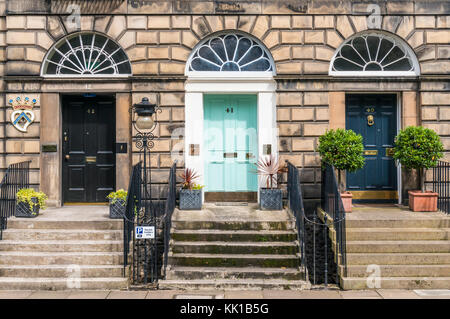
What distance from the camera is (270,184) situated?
939 centimetres

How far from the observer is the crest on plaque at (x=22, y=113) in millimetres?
9398

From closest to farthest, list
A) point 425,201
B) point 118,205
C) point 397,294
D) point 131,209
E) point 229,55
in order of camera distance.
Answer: point 397,294 → point 131,209 → point 118,205 → point 425,201 → point 229,55

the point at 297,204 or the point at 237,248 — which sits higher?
the point at 297,204

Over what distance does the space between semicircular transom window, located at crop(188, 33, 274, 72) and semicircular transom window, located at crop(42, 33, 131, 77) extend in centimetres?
169

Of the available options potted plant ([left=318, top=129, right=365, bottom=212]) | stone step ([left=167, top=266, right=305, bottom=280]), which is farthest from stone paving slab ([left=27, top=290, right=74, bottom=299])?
potted plant ([left=318, top=129, right=365, bottom=212])

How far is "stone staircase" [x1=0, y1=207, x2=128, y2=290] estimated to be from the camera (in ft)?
22.1

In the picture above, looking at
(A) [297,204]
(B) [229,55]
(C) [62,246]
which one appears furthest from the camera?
(B) [229,55]

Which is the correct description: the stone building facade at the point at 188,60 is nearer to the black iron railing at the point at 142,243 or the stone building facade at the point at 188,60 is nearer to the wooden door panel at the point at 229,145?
the wooden door panel at the point at 229,145

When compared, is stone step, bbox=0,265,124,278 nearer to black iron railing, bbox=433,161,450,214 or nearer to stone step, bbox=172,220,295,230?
stone step, bbox=172,220,295,230

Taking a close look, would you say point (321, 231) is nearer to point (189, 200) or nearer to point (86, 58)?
point (189, 200)

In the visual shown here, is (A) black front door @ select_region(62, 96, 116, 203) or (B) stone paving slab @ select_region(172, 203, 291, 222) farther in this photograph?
(A) black front door @ select_region(62, 96, 116, 203)

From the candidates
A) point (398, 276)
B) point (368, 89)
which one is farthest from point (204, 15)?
point (398, 276)

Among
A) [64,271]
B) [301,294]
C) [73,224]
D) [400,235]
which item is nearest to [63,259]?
[64,271]

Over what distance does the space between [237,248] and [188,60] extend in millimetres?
4505
